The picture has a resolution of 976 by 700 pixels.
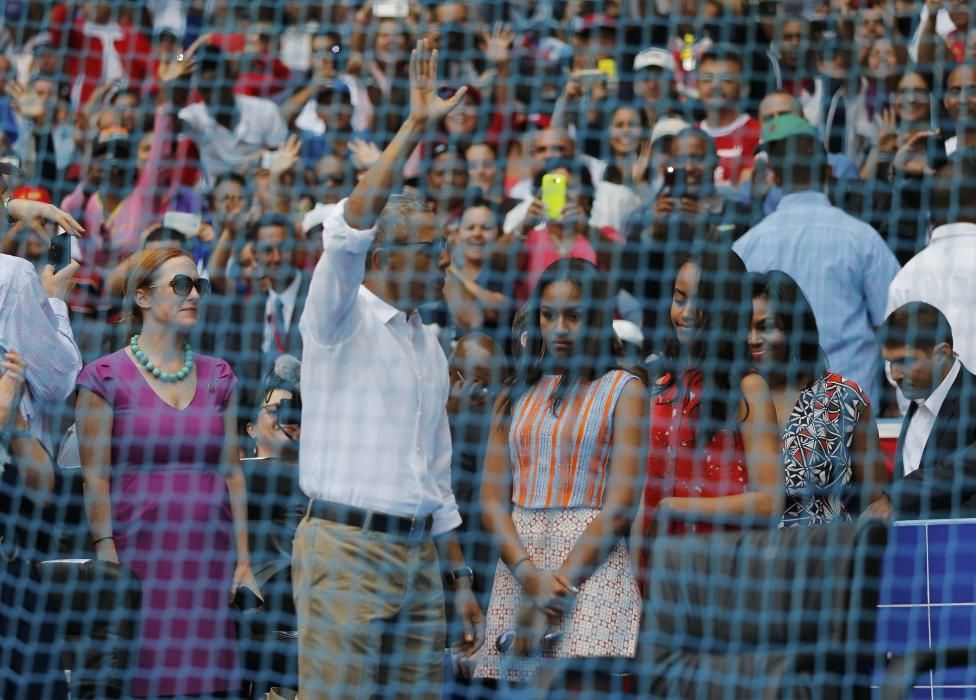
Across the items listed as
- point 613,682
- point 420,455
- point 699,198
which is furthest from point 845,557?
point 699,198

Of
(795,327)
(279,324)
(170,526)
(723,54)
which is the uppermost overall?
(723,54)

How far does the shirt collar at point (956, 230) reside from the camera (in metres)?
5.33

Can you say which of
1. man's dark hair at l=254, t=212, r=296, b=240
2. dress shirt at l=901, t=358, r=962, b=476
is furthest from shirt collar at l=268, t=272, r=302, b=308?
dress shirt at l=901, t=358, r=962, b=476

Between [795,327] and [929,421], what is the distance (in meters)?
0.53

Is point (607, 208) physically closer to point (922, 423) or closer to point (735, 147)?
point (735, 147)

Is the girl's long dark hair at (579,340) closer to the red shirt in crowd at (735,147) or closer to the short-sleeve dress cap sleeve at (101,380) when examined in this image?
the short-sleeve dress cap sleeve at (101,380)

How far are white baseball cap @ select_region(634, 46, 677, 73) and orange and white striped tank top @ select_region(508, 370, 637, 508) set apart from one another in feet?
10.8

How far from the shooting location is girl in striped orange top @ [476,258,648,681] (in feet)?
13.3

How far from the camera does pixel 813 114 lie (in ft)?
23.9

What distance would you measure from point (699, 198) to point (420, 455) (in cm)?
240

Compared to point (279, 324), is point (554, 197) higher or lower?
higher

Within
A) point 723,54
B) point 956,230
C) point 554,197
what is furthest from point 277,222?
point 956,230

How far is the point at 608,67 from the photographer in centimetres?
750

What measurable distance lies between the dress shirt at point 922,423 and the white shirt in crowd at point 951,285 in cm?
56
